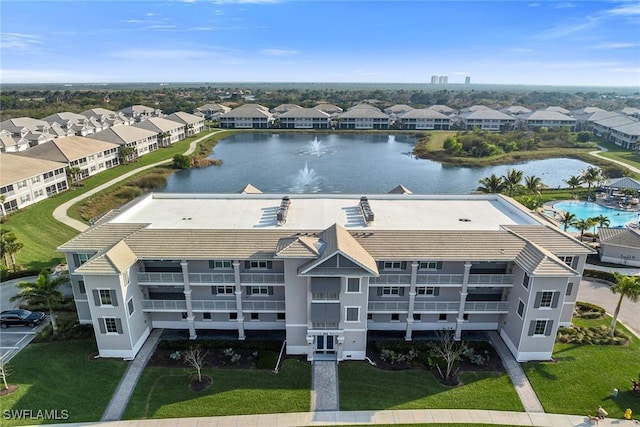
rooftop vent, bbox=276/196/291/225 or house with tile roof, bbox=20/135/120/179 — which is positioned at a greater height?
rooftop vent, bbox=276/196/291/225

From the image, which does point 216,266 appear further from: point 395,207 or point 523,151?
point 523,151

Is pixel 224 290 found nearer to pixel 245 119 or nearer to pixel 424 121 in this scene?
pixel 245 119

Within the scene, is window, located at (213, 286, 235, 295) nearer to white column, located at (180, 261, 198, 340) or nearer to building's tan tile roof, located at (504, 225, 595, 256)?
white column, located at (180, 261, 198, 340)

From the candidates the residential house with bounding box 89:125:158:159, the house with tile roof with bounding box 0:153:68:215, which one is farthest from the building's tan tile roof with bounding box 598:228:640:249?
the residential house with bounding box 89:125:158:159

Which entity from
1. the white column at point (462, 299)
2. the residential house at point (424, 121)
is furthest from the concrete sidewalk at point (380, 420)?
the residential house at point (424, 121)

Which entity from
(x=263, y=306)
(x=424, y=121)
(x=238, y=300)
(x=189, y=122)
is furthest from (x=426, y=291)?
(x=424, y=121)

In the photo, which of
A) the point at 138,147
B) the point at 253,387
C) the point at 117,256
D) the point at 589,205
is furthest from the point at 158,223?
the point at 138,147
